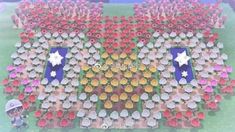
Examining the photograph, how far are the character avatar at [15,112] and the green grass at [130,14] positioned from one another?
48 cm

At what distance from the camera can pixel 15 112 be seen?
57.9 ft

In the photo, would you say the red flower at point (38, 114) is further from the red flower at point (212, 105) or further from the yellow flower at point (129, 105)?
the red flower at point (212, 105)

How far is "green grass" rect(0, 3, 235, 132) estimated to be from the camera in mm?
17859

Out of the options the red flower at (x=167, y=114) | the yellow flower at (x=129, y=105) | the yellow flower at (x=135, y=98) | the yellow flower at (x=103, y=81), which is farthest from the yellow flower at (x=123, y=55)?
the red flower at (x=167, y=114)

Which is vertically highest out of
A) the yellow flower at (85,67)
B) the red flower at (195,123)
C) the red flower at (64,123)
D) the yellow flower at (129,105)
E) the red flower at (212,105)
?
the yellow flower at (85,67)

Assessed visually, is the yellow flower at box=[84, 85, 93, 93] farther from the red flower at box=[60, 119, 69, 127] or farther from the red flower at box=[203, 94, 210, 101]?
the red flower at box=[203, 94, 210, 101]

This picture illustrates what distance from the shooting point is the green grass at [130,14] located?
17.9 metres

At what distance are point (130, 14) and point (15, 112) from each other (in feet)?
39.6

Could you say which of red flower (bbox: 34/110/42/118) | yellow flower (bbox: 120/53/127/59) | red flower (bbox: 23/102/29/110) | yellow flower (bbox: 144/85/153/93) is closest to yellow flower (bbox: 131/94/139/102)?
yellow flower (bbox: 144/85/153/93)

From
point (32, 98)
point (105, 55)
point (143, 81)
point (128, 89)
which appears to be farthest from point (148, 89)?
point (32, 98)

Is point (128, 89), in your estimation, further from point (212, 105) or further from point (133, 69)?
point (212, 105)

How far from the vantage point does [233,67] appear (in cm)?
2120

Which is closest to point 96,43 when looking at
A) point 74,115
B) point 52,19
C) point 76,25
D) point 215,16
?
point 76,25

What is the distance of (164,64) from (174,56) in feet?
4.24
